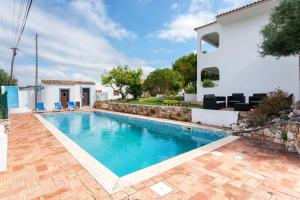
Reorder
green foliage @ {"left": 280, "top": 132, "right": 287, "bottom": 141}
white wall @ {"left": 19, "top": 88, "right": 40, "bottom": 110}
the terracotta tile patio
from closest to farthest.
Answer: the terracotta tile patio < green foliage @ {"left": 280, "top": 132, "right": 287, "bottom": 141} < white wall @ {"left": 19, "top": 88, "right": 40, "bottom": 110}

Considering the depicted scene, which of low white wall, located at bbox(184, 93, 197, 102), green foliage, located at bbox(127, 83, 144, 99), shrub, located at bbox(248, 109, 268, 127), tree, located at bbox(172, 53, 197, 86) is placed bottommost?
shrub, located at bbox(248, 109, 268, 127)

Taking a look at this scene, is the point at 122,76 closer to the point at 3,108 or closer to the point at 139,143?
the point at 3,108

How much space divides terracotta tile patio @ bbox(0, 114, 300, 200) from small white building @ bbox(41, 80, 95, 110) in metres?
17.8

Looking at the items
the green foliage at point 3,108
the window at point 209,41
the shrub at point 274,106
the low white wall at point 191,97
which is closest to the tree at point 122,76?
the low white wall at point 191,97

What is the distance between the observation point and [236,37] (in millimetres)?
12602

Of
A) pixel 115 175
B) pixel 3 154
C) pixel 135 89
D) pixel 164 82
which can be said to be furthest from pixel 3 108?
pixel 164 82

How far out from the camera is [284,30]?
21.3 feet

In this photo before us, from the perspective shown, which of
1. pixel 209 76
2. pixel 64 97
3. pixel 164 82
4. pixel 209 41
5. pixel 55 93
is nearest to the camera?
pixel 209 41

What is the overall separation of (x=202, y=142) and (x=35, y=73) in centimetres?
2102

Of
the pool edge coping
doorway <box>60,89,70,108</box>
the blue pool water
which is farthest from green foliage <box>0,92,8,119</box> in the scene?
doorway <box>60,89,70,108</box>

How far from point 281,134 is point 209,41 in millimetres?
12305

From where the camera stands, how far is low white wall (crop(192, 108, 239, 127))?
904cm

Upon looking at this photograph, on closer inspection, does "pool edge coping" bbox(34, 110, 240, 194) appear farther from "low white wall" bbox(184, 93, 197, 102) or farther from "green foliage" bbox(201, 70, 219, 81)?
"green foliage" bbox(201, 70, 219, 81)

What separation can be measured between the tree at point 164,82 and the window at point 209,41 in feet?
Answer: 32.7
